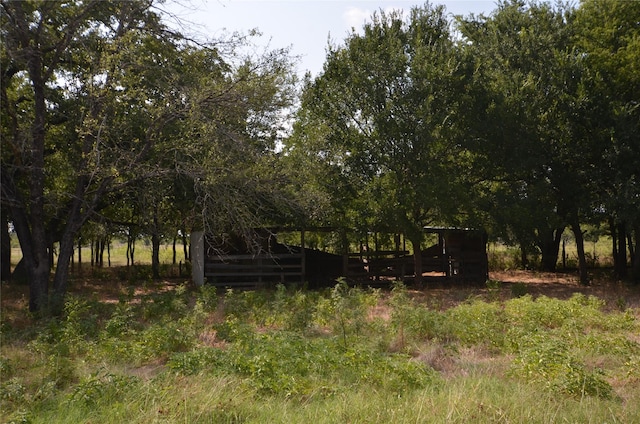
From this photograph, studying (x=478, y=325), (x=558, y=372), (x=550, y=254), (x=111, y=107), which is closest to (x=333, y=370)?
(x=558, y=372)

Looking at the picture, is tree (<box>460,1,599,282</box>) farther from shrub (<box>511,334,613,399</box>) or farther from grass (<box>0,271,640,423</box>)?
shrub (<box>511,334,613,399</box>)

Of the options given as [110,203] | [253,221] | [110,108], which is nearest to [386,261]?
[253,221]

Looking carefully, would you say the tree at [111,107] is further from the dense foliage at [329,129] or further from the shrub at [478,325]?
the shrub at [478,325]

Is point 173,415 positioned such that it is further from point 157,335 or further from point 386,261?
point 386,261

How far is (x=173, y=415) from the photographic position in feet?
15.4

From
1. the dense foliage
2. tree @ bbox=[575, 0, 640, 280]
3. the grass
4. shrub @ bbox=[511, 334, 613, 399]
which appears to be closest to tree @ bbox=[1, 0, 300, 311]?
the dense foliage

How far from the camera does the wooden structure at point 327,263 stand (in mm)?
18000

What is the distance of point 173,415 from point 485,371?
387cm

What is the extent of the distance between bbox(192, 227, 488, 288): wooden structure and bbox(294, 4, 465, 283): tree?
2138mm

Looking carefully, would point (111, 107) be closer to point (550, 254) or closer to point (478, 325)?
point (478, 325)

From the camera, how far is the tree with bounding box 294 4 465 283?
15.6m

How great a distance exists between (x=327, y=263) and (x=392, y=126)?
261 inches

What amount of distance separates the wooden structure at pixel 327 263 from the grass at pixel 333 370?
7374mm

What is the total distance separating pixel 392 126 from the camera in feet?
52.1
